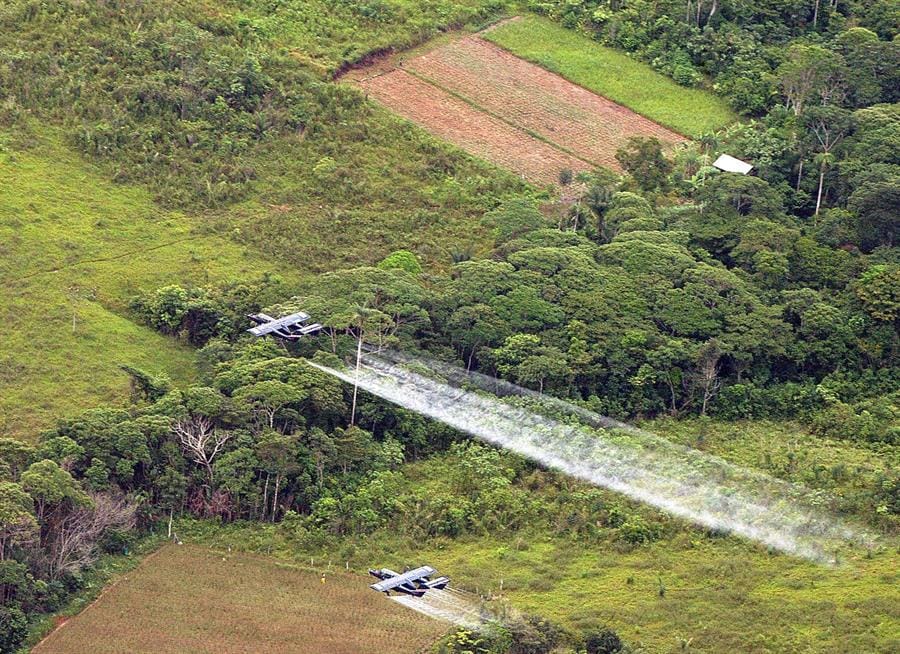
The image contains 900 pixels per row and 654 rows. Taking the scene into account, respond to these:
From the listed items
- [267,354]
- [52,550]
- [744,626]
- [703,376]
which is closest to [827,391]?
[703,376]

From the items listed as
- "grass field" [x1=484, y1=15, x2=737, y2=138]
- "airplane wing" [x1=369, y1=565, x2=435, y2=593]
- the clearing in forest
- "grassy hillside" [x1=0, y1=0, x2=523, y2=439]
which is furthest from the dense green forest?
"airplane wing" [x1=369, y1=565, x2=435, y2=593]

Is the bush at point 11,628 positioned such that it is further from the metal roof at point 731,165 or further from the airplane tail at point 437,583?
the metal roof at point 731,165

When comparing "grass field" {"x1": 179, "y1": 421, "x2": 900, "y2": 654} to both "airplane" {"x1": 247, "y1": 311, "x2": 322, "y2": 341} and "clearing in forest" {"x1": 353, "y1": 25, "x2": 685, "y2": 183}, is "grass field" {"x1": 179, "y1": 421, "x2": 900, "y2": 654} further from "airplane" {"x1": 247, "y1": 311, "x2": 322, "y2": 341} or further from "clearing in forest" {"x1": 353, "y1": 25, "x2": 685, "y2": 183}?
"clearing in forest" {"x1": 353, "y1": 25, "x2": 685, "y2": 183}

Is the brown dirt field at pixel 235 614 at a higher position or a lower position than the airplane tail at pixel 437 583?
lower

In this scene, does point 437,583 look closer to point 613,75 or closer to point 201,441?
point 201,441

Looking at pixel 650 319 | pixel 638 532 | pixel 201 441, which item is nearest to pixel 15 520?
pixel 201 441

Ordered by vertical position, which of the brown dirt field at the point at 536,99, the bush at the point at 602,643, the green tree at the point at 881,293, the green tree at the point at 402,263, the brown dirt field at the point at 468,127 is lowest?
the bush at the point at 602,643

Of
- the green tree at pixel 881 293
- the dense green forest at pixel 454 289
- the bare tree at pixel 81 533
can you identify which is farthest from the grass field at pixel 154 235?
the green tree at pixel 881 293
